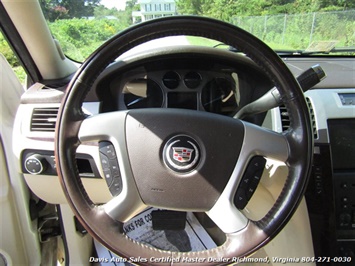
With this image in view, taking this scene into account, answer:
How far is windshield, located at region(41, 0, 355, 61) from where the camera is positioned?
1242mm

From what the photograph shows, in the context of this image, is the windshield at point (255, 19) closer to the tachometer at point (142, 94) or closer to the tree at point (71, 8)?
the tree at point (71, 8)

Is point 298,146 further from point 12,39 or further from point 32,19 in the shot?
point 12,39

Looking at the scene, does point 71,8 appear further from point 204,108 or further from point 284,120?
point 284,120

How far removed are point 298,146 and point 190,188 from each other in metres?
0.33

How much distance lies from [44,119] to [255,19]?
3.25 feet

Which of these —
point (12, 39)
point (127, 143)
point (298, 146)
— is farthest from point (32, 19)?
point (298, 146)

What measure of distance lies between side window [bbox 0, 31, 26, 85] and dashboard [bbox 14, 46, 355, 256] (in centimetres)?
17

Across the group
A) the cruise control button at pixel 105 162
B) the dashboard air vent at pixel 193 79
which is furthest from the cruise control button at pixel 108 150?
the dashboard air vent at pixel 193 79

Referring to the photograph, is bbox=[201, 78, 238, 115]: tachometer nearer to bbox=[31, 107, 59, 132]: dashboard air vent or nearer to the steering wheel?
the steering wheel

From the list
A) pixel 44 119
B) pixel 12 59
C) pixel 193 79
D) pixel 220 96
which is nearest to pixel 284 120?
pixel 220 96

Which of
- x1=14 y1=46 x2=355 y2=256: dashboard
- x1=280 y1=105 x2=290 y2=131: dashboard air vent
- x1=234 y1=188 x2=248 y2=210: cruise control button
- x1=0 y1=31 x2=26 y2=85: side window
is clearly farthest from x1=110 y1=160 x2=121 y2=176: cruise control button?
x1=0 y1=31 x2=26 y2=85: side window

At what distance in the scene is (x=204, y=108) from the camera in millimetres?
1257

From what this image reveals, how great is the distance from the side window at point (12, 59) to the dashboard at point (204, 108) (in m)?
0.17

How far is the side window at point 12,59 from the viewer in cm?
135
